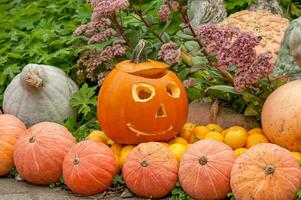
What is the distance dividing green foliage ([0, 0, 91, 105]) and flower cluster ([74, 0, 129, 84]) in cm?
36

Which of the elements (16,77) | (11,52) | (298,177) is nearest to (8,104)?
(16,77)

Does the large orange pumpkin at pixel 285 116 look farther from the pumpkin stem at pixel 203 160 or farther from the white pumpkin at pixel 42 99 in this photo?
the white pumpkin at pixel 42 99

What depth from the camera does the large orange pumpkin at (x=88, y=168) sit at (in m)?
4.51

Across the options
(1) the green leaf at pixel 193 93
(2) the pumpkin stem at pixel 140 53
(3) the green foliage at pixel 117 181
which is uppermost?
(2) the pumpkin stem at pixel 140 53

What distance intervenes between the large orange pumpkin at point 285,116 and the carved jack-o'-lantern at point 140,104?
1.99ft

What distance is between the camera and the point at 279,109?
4.74 meters

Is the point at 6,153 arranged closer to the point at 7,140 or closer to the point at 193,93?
the point at 7,140

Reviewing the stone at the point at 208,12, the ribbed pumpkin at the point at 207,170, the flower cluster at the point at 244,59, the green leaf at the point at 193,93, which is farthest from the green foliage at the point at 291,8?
the ribbed pumpkin at the point at 207,170

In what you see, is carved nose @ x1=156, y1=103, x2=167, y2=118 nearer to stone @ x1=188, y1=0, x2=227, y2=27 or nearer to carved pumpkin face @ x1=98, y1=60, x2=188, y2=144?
carved pumpkin face @ x1=98, y1=60, x2=188, y2=144

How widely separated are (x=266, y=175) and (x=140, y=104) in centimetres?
112

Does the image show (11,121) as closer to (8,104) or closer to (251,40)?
(8,104)

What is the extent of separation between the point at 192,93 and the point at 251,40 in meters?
1.10

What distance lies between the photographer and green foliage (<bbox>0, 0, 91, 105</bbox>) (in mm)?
6227

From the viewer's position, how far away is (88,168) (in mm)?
4504
